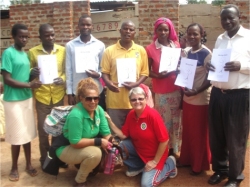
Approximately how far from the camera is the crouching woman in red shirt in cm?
357

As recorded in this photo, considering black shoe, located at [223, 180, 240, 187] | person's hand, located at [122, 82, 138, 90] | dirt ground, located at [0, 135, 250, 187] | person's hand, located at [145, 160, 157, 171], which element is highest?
person's hand, located at [122, 82, 138, 90]

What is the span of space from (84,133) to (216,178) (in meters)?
1.73

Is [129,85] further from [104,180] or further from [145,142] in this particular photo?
[104,180]

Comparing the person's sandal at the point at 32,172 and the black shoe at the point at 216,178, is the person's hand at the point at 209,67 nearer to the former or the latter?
the black shoe at the point at 216,178

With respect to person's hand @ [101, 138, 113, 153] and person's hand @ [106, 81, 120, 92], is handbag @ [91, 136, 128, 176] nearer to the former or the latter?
person's hand @ [101, 138, 113, 153]

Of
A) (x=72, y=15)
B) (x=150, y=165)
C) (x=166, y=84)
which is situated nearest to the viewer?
(x=150, y=165)

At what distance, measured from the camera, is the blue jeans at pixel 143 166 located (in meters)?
3.57

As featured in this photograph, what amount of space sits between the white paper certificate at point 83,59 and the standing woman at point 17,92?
0.55m

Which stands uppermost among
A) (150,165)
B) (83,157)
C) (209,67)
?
(209,67)

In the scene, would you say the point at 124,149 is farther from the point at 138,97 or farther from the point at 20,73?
the point at 20,73

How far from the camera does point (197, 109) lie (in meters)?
3.78

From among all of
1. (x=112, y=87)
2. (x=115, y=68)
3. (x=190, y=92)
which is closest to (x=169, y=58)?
(x=190, y=92)

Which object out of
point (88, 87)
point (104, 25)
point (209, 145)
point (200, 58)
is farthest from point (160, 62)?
point (104, 25)

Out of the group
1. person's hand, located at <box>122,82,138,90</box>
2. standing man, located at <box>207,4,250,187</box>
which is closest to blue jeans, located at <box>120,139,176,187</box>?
standing man, located at <box>207,4,250,187</box>
